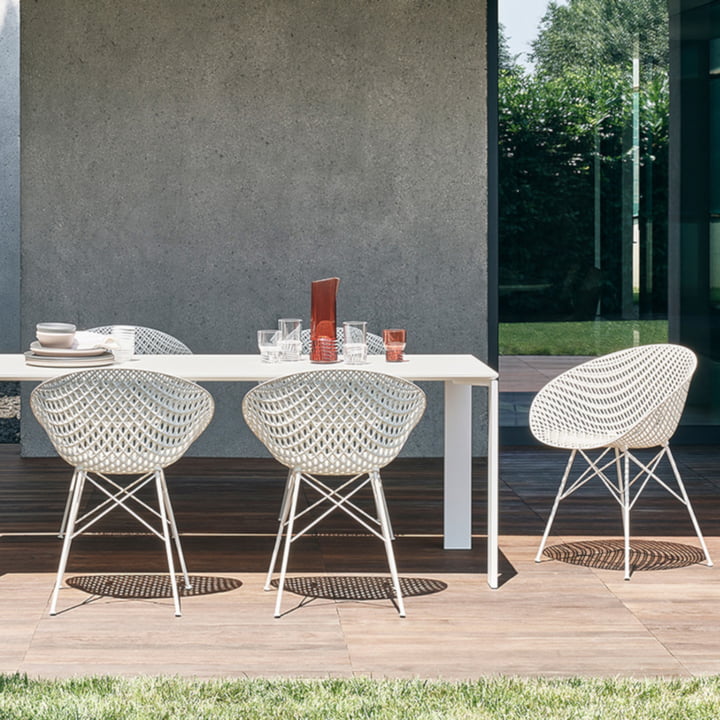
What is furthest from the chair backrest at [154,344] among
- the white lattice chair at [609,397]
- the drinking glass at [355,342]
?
the white lattice chair at [609,397]

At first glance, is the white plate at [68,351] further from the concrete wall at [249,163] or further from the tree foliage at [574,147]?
the tree foliage at [574,147]

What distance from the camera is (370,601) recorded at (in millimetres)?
4082

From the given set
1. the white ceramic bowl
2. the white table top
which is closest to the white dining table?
the white table top

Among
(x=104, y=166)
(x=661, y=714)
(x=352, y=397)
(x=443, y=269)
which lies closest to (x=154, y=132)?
(x=104, y=166)

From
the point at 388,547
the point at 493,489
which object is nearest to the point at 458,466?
the point at 493,489

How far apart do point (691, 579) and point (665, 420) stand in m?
0.60

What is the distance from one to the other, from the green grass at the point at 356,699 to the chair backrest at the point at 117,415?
905mm

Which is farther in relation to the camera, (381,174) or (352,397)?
(381,174)

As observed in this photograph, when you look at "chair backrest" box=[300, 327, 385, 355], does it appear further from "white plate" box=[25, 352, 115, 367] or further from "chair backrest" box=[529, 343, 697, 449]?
"white plate" box=[25, 352, 115, 367]

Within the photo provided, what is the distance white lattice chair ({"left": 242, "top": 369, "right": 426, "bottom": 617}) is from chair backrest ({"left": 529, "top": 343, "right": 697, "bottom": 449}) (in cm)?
91

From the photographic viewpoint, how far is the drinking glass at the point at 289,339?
4625 millimetres

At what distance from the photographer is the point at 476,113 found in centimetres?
700

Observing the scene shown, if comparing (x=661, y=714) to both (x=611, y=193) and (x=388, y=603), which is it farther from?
(x=611, y=193)

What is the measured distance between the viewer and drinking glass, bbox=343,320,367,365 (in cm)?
458
